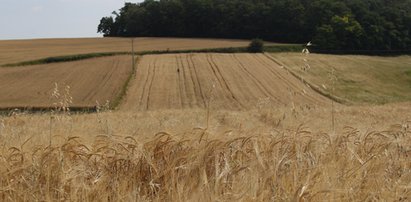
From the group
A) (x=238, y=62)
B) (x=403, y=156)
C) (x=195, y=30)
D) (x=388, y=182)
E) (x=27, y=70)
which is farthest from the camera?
(x=195, y=30)

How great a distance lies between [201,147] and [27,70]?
65060mm

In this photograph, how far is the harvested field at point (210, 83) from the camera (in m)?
42.8

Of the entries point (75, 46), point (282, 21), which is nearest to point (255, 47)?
point (282, 21)

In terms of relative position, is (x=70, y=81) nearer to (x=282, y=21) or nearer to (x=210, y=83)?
(x=210, y=83)

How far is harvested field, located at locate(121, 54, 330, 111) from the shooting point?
42812 mm

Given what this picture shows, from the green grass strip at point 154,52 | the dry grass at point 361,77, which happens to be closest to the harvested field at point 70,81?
the green grass strip at point 154,52

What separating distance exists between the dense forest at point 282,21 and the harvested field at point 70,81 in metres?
40.7

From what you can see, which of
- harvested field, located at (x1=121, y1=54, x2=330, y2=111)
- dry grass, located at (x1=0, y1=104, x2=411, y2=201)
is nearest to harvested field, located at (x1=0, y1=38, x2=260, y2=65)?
harvested field, located at (x1=121, y1=54, x2=330, y2=111)

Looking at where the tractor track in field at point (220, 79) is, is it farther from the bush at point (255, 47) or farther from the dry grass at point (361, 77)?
the bush at point (255, 47)

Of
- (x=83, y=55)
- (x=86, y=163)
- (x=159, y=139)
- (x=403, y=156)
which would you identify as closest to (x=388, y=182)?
(x=403, y=156)

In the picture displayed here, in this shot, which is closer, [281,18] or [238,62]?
[238,62]

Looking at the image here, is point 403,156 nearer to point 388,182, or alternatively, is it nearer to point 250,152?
point 388,182

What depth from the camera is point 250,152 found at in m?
3.24

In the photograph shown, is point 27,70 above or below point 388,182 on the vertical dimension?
below
